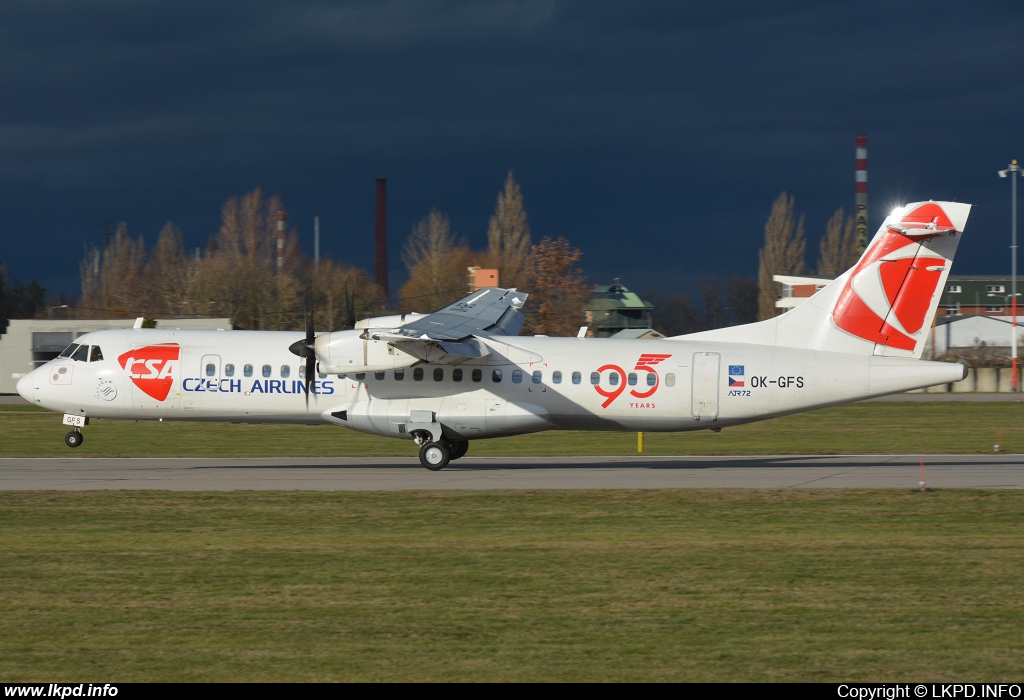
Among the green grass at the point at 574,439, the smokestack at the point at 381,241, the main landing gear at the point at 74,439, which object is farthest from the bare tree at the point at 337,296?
the main landing gear at the point at 74,439

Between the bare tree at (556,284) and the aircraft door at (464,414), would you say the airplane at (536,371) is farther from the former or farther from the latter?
the bare tree at (556,284)

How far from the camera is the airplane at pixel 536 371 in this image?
2358 centimetres

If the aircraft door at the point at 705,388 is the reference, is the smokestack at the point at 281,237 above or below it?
above

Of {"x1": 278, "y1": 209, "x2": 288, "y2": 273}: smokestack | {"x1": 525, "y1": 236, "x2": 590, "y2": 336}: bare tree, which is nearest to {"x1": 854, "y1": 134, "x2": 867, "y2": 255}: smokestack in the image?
{"x1": 525, "y1": 236, "x2": 590, "y2": 336}: bare tree

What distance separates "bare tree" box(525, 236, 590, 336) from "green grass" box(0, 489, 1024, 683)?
63.8m

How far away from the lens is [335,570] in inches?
528

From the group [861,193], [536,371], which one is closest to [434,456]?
[536,371]

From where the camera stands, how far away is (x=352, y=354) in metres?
23.4

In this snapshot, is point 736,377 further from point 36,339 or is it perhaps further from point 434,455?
point 36,339

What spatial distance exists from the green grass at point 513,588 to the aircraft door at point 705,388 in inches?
178

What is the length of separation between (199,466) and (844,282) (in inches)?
685

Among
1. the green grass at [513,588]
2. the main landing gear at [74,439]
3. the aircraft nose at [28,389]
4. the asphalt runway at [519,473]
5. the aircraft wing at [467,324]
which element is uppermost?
the aircraft wing at [467,324]
